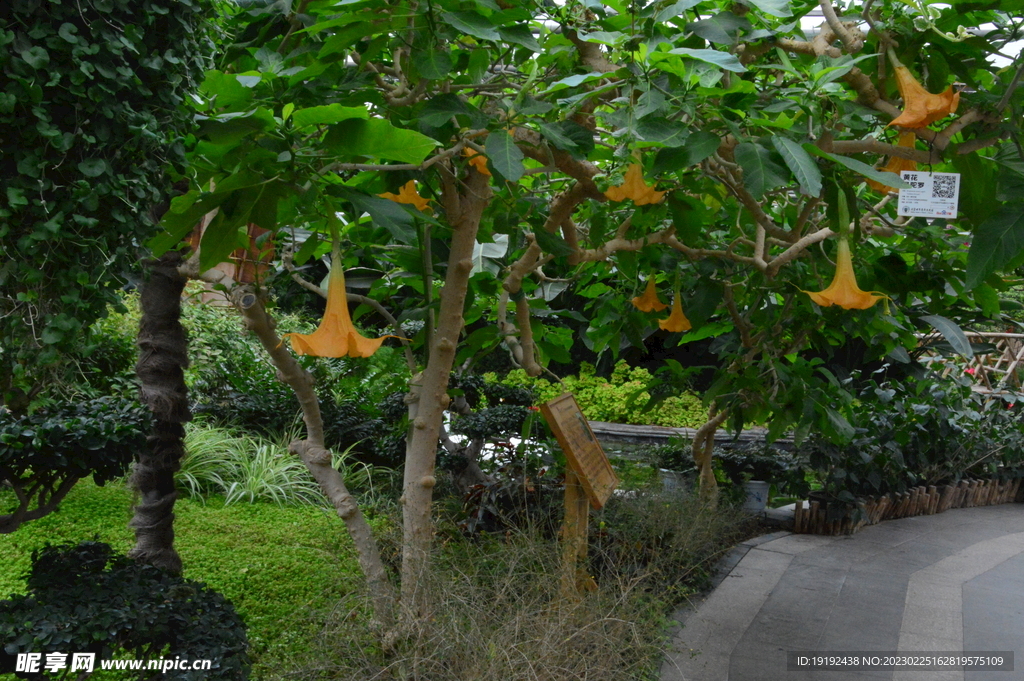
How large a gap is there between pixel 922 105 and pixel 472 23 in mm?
946

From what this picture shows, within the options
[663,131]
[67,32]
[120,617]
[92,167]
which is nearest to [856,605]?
[663,131]

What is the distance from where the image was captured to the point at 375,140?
4.38 ft

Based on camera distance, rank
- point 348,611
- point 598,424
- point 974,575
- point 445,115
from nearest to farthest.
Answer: point 445,115, point 348,611, point 974,575, point 598,424

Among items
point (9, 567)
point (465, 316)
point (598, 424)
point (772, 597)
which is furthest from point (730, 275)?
point (598, 424)

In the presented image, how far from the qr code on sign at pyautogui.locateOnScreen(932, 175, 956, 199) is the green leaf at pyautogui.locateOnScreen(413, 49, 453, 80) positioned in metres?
1.14

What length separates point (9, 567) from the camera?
10.9 ft

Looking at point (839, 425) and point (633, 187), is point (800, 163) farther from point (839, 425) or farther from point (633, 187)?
point (839, 425)

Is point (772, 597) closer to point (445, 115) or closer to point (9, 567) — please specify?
point (445, 115)

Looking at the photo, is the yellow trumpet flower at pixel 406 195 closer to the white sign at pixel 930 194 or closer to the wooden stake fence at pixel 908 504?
the white sign at pixel 930 194

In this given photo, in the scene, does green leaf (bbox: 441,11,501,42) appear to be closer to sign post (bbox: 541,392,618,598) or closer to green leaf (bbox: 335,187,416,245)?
green leaf (bbox: 335,187,416,245)

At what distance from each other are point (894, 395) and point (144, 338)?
4727 millimetres

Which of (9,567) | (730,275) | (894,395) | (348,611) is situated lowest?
(9,567)

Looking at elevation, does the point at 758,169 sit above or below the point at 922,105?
Answer: below

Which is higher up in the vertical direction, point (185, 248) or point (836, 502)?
point (185, 248)
